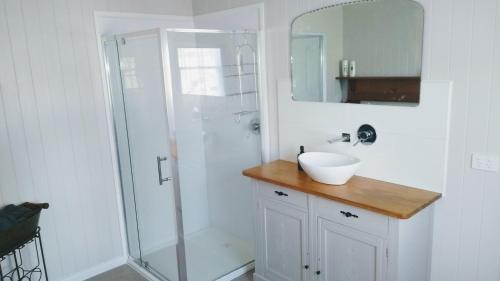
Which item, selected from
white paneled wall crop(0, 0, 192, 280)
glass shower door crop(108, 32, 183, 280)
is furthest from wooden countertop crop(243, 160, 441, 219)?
white paneled wall crop(0, 0, 192, 280)

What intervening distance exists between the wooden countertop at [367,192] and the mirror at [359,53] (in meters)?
0.51

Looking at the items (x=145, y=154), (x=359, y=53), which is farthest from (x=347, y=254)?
(x=145, y=154)

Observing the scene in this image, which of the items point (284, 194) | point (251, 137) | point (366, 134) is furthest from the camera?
point (251, 137)

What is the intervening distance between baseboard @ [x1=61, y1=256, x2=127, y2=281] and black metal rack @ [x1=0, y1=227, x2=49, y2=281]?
0.26m

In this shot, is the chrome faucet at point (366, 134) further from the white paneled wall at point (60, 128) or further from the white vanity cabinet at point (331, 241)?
the white paneled wall at point (60, 128)

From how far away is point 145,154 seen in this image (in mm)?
3076

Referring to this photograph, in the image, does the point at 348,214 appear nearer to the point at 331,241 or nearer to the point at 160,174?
the point at 331,241

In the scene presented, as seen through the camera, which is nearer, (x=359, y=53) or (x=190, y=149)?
(x=359, y=53)

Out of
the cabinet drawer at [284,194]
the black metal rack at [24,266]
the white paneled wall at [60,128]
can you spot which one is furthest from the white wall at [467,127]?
the black metal rack at [24,266]

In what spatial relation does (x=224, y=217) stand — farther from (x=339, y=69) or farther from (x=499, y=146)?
(x=499, y=146)

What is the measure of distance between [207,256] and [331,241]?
1321 mm

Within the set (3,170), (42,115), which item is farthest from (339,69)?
(3,170)

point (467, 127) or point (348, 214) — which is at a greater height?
point (467, 127)

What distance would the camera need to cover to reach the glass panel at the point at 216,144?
303 centimetres
